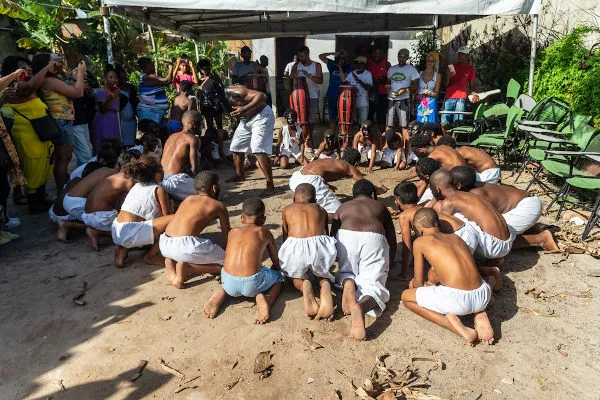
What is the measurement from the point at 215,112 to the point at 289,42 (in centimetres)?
524

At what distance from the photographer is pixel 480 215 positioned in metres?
4.36

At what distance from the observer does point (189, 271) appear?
4.48 m

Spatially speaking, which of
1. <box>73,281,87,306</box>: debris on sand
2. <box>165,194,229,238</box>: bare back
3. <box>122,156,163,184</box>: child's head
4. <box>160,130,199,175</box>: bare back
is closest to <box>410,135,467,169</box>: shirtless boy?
<box>165,194,229,238</box>: bare back

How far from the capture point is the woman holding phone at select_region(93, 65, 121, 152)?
7.11m

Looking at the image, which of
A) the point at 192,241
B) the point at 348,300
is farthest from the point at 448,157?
the point at 192,241

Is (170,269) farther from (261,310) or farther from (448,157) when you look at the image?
(448,157)

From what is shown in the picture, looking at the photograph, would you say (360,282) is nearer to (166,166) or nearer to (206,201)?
(206,201)

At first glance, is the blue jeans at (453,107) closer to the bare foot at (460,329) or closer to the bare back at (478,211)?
the bare back at (478,211)

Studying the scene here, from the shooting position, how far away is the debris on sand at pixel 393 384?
3010 millimetres

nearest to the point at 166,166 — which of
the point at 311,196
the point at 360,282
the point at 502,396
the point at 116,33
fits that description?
the point at 311,196

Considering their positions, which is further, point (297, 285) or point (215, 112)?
point (215, 112)

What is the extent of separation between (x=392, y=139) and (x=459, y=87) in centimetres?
191

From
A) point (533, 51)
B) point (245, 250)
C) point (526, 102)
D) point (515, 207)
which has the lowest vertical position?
point (245, 250)

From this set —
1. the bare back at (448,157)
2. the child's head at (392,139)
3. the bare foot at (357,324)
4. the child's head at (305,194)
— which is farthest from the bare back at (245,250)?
the child's head at (392,139)
